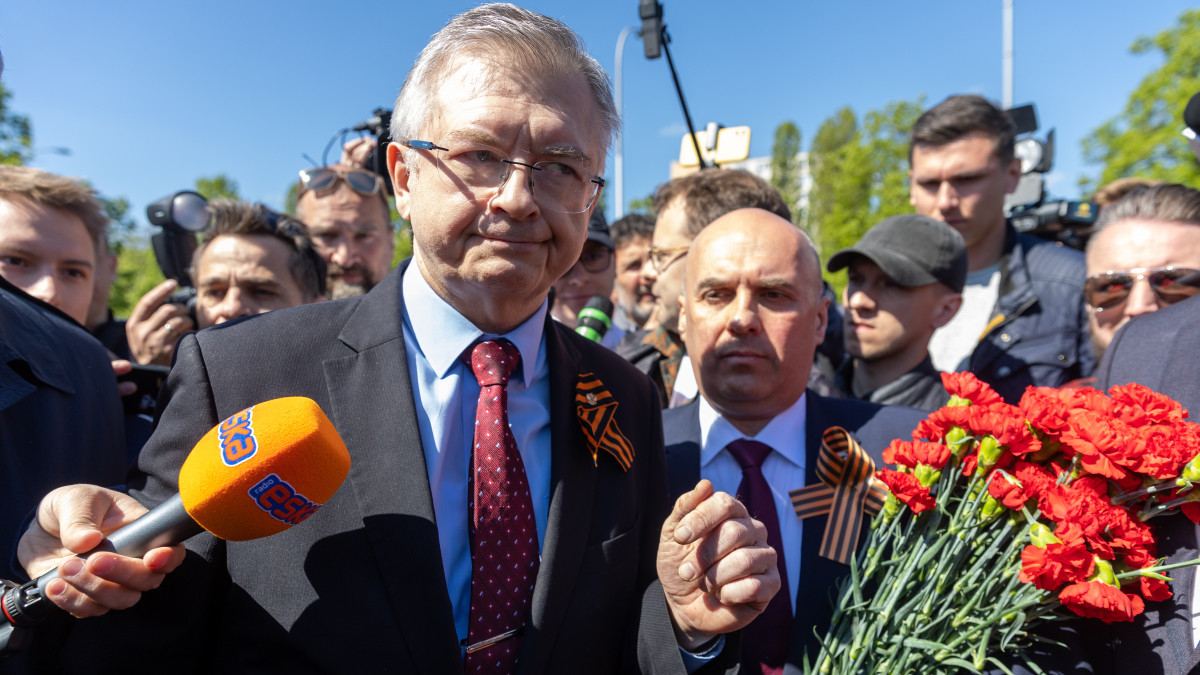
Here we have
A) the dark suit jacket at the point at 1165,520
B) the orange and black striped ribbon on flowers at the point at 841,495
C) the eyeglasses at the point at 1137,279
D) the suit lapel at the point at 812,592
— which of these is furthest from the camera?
the eyeglasses at the point at 1137,279

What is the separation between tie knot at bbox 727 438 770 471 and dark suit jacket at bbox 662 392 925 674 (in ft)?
0.40

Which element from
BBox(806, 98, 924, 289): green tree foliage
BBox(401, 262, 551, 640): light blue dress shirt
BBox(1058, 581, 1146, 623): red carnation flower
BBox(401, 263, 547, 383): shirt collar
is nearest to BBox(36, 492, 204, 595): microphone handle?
BBox(401, 262, 551, 640): light blue dress shirt

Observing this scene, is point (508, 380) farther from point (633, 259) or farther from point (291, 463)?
point (633, 259)

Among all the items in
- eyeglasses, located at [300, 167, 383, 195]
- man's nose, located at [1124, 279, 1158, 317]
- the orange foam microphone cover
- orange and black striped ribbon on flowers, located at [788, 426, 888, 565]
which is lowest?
orange and black striped ribbon on flowers, located at [788, 426, 888, 565]

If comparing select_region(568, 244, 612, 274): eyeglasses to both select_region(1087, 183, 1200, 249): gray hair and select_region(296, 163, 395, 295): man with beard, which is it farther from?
select_region(1087, 183, 1200, 249): gray hair

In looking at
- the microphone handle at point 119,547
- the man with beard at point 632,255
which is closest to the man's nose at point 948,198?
the man with beard at point 632,255

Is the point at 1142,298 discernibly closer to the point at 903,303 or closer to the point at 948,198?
the point at 903,303

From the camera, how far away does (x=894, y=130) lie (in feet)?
75.1

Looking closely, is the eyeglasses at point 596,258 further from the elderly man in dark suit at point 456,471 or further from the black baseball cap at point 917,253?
the elderly man in dark suit at point 456,471

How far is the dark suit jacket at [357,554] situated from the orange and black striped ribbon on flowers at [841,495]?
570mm

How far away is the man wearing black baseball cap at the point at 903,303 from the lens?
3.28m

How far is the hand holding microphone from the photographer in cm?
132

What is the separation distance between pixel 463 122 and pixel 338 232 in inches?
117

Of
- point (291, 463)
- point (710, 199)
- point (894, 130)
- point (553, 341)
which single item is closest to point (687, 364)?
point (710, 199)
